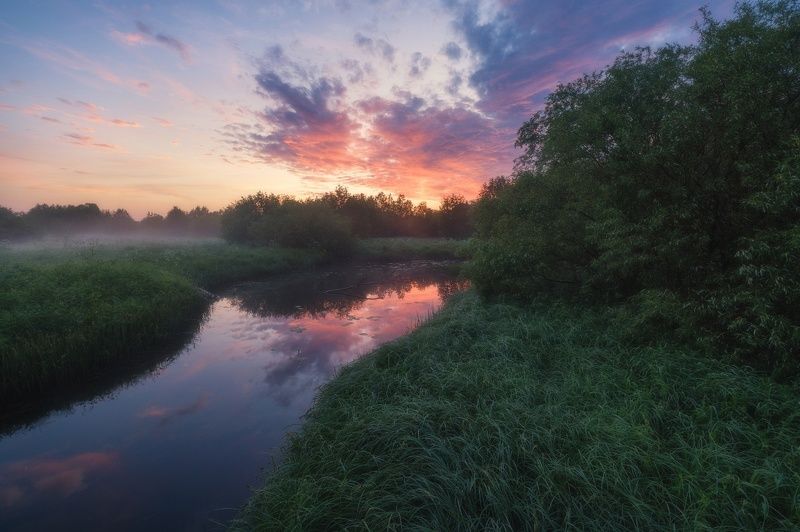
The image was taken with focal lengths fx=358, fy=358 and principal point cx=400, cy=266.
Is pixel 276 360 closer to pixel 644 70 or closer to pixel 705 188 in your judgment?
pixel 705 188

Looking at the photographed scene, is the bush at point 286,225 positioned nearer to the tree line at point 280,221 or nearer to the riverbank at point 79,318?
the tree line at point 280,221

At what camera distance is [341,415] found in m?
7.89

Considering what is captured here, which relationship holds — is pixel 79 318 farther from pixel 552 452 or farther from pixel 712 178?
pixel 712 178

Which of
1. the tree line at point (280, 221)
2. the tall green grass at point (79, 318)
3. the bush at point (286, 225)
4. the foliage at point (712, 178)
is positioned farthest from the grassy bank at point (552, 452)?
the bush at point (286, 225)

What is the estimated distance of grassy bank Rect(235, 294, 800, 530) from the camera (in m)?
4.62

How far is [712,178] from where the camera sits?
863cm

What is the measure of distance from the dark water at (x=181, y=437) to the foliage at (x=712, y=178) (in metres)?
10.2

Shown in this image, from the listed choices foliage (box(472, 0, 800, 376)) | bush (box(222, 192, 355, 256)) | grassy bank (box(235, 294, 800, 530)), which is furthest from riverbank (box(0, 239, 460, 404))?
bush (box(222, 192, 355, 256))

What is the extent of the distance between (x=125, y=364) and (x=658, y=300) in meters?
17.1

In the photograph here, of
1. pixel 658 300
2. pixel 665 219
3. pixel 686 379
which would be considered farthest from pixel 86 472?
pixel 665 219

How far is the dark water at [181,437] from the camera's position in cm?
683

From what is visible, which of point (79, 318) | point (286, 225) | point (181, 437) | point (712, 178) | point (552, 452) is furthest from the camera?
point (286, 225)

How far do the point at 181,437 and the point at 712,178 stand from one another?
14.6m

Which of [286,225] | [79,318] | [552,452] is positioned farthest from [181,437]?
[286,225]
